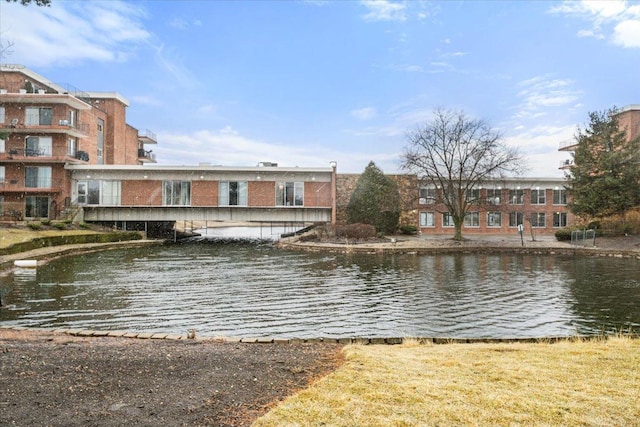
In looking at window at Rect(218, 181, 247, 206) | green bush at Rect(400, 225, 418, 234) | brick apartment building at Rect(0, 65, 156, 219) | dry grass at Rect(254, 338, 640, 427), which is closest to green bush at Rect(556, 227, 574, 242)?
green bush at Rect(400, 225, 418, 234)

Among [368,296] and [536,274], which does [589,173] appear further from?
[368,296]

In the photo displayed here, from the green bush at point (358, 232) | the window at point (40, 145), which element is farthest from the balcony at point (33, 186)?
the green bush at point (358, 232)

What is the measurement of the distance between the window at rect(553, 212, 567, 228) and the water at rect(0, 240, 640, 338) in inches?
1059

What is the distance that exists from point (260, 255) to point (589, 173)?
28.8 metres

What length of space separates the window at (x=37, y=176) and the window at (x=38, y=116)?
4.29m

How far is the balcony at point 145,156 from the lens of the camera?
6950cm

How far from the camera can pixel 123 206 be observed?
145ft

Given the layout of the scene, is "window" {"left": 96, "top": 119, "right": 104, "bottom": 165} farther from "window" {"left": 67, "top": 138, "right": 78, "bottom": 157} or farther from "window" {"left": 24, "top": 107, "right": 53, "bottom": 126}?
"window" {"left": 24, "top": 107, "right": 53, "bottom": 126}

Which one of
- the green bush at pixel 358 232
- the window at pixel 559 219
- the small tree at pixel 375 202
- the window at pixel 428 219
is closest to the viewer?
the green bush at pixel 358 232

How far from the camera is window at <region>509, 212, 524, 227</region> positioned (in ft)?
168

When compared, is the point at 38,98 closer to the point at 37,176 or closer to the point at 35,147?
the point at 35,147

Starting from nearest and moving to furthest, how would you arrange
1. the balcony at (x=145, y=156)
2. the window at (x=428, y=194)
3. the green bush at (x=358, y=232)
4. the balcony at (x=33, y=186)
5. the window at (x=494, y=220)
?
→ the green bush at (x=358, y=232) < the balcony at (x=33, y=186) < the window at (x=428, y=194) < the window at (x=494, y=220) < the balcony at (x=145, y=156)

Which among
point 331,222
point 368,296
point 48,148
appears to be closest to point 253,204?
point 331,222

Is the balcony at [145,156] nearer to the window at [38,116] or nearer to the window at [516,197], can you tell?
the window at [38,116]
